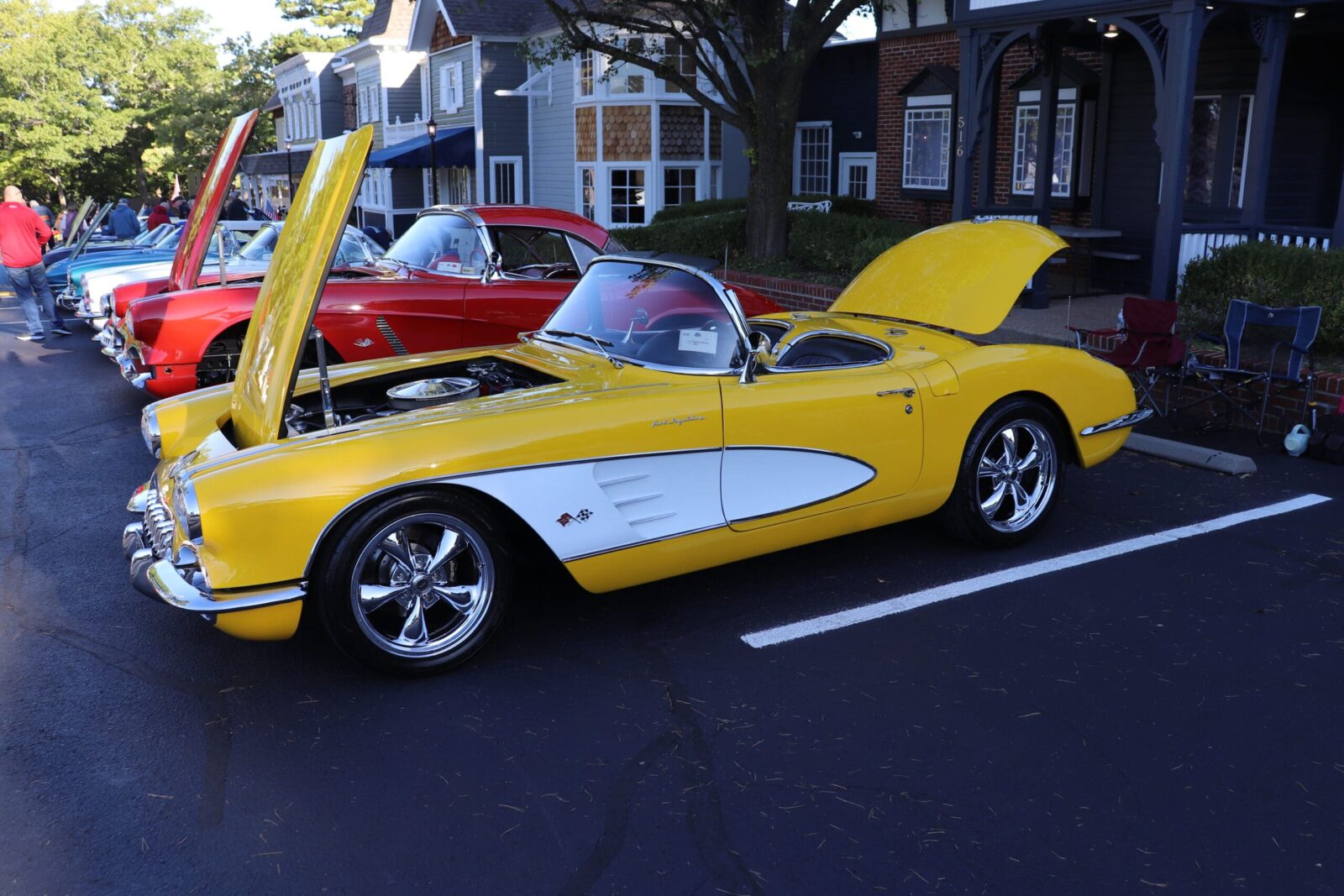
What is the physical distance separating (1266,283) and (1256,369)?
53.0 inches

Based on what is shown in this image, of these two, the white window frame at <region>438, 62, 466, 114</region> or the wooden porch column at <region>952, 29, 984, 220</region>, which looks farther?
the white window frame at <region>438, 62, 466, 114</region>

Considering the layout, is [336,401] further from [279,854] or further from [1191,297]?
[1191,297]

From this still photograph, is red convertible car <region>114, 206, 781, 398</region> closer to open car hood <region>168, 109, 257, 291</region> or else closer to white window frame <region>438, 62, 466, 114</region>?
open car hood <region>168, 109, 257, 291</region>

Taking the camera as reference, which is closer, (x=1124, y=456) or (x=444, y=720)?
(x=444, y=720)

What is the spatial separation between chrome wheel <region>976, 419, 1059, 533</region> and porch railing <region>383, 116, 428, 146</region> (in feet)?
102

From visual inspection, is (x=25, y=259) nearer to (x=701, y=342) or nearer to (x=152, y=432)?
(x=152, y=432)

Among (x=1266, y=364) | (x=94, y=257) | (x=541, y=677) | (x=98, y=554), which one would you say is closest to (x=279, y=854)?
(x=541, y=677)

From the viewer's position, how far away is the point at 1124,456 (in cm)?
762

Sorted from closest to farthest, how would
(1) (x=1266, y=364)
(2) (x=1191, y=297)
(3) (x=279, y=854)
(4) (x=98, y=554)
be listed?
(3) (x=279, y=854) < (4) (x=98, y=554) < (1) (x=1266, y=364) < (2) (x=1191, y=297)

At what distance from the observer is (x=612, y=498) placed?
4.35 meters

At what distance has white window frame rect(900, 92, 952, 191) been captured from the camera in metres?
17.8

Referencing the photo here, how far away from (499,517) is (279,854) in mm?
1511

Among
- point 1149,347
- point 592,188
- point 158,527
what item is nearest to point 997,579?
point 158,527

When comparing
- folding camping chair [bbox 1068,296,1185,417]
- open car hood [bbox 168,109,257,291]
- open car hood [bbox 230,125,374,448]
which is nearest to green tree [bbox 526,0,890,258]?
folding camping chair [bbox 1068,296,1185,417]
